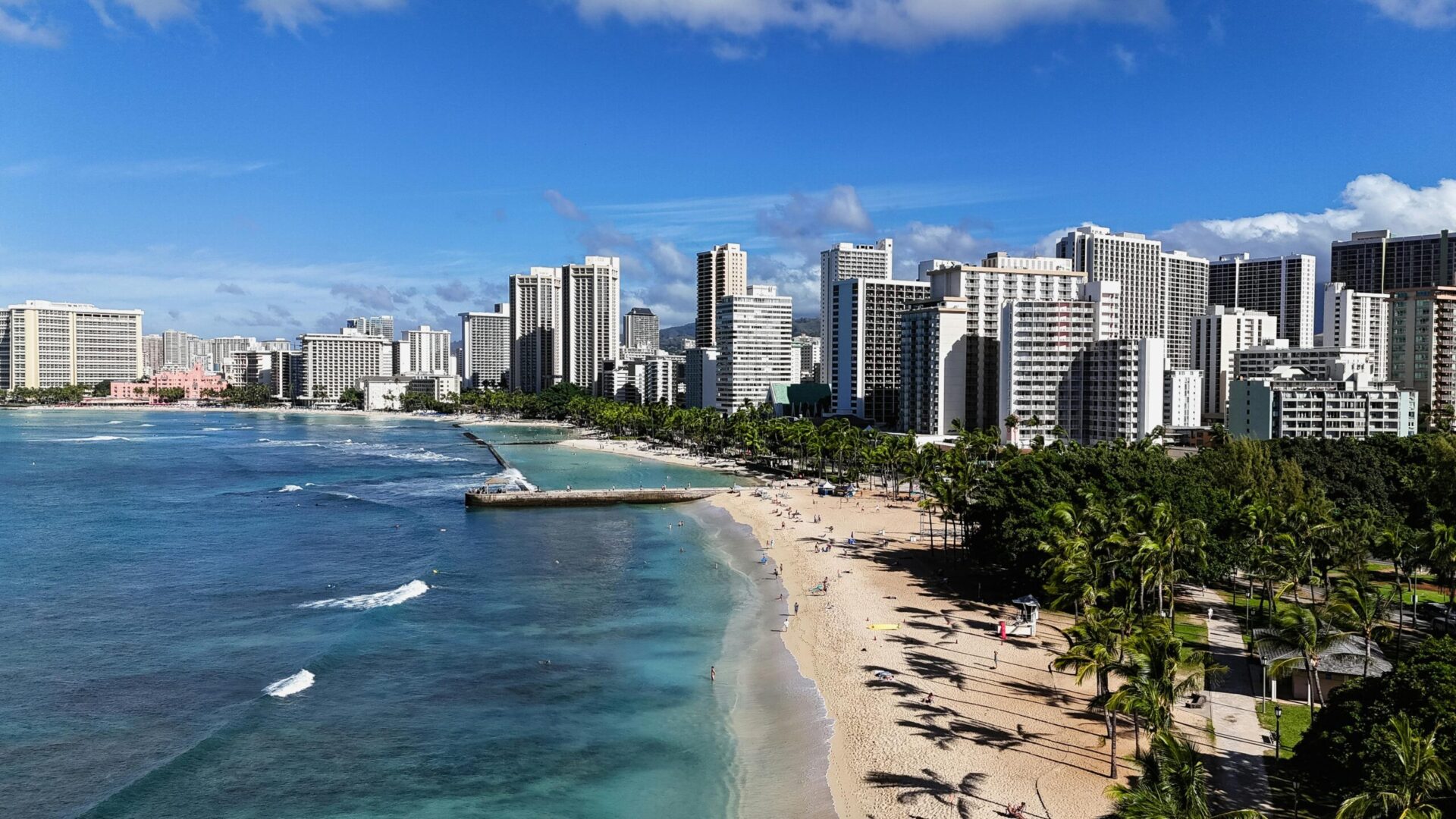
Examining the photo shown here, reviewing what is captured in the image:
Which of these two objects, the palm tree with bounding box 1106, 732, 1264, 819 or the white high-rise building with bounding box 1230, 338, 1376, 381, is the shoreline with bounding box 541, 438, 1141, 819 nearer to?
the palm tree with bounding box 1106, 732, 1264, 819

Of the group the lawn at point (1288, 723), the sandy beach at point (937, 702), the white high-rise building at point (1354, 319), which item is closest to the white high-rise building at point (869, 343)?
the white high-rise building at point (1354, 319)

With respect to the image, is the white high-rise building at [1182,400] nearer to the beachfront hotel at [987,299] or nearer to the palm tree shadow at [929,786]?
the beachfront hotel at [987,299]

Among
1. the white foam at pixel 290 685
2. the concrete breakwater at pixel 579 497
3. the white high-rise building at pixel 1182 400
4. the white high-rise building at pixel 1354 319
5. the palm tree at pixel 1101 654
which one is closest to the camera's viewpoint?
the palm tree at pixel 1101 654

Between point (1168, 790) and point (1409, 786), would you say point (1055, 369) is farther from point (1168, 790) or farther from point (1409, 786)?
point (1168, 790)

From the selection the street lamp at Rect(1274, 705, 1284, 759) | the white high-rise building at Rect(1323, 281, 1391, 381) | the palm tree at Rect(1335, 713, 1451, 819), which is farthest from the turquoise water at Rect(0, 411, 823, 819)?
the white high-rise building at Rect(1323, 281, 1391, 381)

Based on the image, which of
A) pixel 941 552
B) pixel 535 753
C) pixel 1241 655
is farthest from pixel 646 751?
pixel 941 552

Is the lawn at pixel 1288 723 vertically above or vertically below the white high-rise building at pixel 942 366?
below
